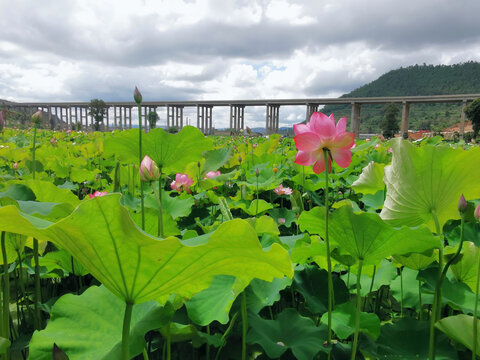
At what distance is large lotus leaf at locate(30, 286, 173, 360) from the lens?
0.45 metres

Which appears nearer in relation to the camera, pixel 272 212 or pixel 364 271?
pixel 364 271

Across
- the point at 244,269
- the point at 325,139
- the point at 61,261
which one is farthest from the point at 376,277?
the point at 61,261

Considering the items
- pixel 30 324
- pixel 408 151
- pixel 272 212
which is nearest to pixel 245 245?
pixel 408 151

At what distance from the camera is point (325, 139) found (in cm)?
57

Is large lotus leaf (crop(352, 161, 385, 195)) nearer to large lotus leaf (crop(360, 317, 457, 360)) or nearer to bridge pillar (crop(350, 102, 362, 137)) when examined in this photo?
large lotus leaf (crop(360, 317, 457, 360))

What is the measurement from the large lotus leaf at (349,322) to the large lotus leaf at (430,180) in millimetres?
202

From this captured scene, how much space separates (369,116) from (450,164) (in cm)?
5774

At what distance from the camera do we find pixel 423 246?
1.61 feet

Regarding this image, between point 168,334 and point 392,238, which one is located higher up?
point 392,238

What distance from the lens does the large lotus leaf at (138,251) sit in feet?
1.00

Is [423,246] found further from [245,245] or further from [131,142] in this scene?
[131,142]

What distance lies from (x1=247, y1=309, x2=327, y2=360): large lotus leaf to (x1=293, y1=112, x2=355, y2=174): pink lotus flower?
0.99 feet

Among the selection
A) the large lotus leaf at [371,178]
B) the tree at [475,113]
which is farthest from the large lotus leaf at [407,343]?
the tree at [475,113]

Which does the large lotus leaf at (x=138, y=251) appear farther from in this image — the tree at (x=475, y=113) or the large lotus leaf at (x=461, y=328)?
the tree at (x=475, y=113)
